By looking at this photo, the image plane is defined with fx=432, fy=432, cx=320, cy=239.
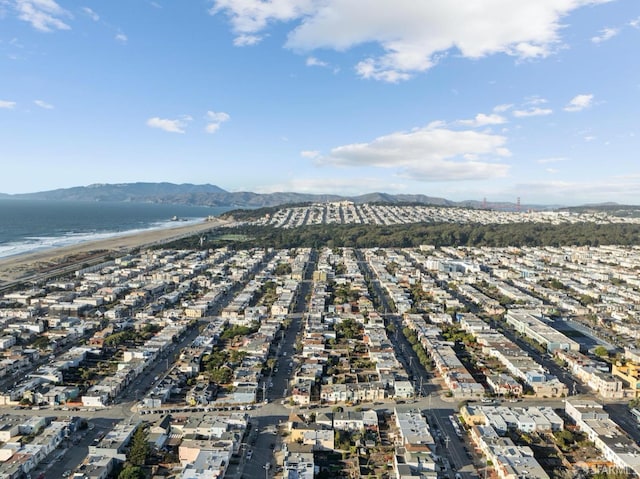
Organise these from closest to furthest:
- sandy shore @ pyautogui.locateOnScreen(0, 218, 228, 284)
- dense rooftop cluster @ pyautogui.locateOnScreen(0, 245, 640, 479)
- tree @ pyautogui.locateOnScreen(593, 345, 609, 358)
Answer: dense rooftop cluster @ pyautogui.locateOnScreen(0, 245, 640, 479) < tree @ pyautogui.locateOnScreen(593, 345, 609, 358) < sandy shore @ pyautogui.locateOnScreen(0, 218, 228, 284)

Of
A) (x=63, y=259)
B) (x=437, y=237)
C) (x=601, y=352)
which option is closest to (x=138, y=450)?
(x=601, y=352)

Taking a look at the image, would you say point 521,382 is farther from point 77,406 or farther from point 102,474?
point 77,406

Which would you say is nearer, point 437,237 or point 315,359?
point 315,359

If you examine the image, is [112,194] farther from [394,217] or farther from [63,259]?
[63,259]

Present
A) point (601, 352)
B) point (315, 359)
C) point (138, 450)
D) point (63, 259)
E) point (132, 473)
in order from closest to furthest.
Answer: point (132, 473), point (138, 450), point (315, 359), point (601, 352), point (63, 259)

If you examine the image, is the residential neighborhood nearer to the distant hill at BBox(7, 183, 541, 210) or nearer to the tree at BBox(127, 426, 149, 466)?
the tree at BBox(127, 426, 149, 466)

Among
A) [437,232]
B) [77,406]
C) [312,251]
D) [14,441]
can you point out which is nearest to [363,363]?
[77,406]

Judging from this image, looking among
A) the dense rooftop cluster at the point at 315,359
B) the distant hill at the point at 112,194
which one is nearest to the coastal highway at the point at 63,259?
the dense rooftop cluster at the point at 315,359

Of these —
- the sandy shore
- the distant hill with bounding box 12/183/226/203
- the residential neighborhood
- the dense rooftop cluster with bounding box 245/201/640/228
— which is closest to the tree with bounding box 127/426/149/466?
the residential neighborhood

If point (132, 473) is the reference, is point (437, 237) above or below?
above

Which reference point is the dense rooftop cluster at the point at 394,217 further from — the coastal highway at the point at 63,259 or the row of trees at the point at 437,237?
the coastal highway at the point at 63,259

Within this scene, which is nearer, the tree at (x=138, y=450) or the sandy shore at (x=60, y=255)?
the tree at (x=138, y=450)
